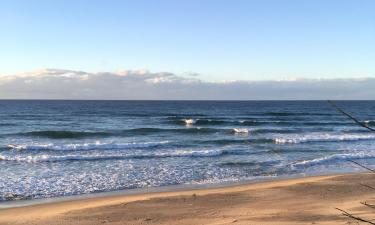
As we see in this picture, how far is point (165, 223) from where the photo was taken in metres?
9.24

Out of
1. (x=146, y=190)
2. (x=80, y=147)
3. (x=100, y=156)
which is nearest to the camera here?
(x=146, y=190)

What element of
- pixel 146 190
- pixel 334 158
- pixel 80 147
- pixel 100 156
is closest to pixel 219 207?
pixel 146 190

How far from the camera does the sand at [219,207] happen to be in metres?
9.30

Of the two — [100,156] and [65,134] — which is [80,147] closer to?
[100,156]

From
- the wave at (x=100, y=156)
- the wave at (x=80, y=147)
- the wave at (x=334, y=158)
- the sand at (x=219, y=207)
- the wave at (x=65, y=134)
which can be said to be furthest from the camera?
the wave at (x=65, y=134)

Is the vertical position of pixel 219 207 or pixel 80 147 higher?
pixel 219 207

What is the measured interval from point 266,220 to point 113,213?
10.4 ft

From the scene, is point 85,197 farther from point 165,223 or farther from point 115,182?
point 165,223

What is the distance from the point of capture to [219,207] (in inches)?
418

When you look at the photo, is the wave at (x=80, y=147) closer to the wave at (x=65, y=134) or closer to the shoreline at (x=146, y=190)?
the wave at (x=65, y=134)

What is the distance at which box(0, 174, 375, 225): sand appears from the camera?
930 cm

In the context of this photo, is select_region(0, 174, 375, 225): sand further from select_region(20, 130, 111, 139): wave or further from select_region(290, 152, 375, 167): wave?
select_region(20, 130, 111, 139): wave

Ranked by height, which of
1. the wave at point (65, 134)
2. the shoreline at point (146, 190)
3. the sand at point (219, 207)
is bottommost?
the wave at point (65, 134)

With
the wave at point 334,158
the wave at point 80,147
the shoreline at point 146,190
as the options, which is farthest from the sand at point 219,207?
the wave at point 80,147
